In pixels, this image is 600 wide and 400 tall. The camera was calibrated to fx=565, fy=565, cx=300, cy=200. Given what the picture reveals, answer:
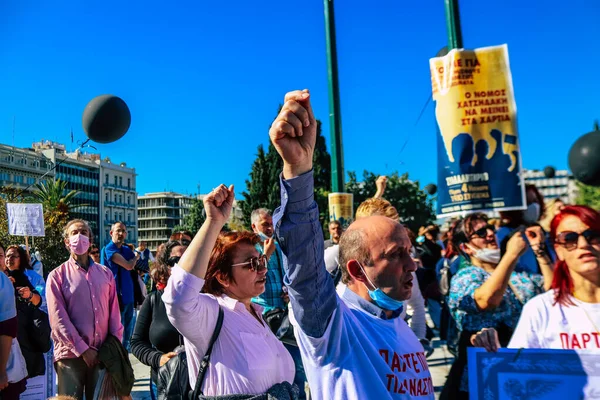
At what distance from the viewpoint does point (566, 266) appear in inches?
106

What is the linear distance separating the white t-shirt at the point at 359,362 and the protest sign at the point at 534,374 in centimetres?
33

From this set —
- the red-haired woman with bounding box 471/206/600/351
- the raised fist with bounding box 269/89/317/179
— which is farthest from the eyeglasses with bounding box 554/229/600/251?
the raised fist with bounding box 269/89/317/179

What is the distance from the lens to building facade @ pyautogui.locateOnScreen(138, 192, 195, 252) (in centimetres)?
16338

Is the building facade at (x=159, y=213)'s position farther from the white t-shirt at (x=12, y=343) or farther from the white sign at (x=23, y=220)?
the white t-shirt at (x=12, y=343)

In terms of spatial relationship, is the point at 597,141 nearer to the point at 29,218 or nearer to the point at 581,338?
the point at 581,338

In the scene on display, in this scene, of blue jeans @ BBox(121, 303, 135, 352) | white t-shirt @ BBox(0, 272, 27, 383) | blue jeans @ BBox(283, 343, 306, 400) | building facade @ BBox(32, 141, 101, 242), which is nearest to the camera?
white t-shirt @ BBox(0, 272, 27, 383)

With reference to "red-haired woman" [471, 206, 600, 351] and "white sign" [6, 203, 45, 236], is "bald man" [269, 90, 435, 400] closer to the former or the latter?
"red-haired woman" [471, 206, 600, 351]

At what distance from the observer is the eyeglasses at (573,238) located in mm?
2623

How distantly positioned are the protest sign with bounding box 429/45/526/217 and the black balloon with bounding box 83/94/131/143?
145 inches

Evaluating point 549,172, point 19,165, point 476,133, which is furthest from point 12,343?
point 19,165

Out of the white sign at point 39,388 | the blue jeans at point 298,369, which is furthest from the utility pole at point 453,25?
the white sign at point 39,388

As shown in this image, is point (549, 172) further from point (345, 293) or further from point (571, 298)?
point (345, 293)

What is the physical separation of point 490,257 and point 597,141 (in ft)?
13.5

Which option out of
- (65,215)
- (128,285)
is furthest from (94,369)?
(65,215)
